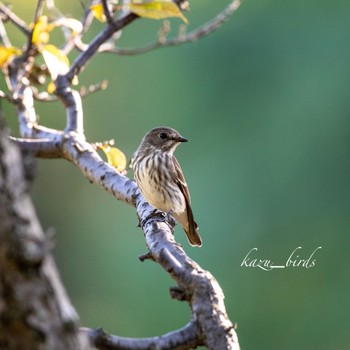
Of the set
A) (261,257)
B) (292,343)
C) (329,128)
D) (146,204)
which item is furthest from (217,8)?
(146,204)

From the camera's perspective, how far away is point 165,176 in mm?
5672

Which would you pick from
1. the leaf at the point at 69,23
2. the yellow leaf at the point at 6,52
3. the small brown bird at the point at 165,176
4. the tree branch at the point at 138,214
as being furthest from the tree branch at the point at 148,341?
the small brown bird at the point at 165,176

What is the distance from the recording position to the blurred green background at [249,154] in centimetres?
1236

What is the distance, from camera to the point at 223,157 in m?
13.4

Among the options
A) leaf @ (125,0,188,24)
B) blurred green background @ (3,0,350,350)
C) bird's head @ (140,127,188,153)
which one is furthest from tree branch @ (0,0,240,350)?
blurred green background @ (3,0,350,350)

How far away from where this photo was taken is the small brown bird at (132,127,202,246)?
540 centimetres

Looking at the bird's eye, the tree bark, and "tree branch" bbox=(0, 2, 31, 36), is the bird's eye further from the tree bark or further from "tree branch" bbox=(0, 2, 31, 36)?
the tree bark

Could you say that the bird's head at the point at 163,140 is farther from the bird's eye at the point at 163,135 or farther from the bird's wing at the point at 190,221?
the bird's wing at the point at 190,221

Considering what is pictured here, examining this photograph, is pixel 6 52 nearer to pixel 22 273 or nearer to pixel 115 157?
pixel 115 157

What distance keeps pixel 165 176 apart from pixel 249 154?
821 centimetres

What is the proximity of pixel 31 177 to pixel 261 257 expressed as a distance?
1091 centimetres

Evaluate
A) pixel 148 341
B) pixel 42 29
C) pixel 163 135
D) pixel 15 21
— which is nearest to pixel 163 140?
pixel 163 135

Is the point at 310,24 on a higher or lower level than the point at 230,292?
higher

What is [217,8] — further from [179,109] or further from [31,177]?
[31,177]
